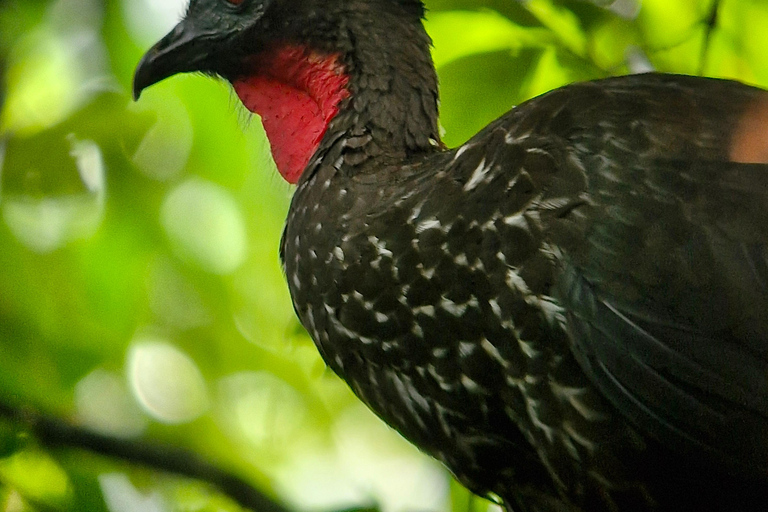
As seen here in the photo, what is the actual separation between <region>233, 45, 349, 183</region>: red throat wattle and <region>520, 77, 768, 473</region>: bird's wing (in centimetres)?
69

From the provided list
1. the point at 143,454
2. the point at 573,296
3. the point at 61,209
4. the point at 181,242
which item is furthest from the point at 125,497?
the point at 181,242

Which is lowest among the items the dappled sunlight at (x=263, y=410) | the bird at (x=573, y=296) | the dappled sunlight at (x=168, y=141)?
the dappled sunlight at (x=263, y=410)

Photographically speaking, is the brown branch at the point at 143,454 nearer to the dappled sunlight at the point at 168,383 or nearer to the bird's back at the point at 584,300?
the bird's back at the point at 584,300

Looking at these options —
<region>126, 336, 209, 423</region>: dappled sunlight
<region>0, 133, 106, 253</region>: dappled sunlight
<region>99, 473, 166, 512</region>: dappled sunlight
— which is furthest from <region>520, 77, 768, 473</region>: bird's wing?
<region>126, 336, 209, 423</region>: dappled sunlight

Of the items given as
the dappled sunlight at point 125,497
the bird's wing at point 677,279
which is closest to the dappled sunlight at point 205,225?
the dappled sunlight at point 125,497

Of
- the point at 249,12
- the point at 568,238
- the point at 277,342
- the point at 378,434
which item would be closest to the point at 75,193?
the point at 249,12

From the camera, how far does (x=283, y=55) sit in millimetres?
2225

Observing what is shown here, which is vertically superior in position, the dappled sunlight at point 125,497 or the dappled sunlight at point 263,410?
the dappled sunlight at point 125,497

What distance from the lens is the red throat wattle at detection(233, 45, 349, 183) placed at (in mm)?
2162

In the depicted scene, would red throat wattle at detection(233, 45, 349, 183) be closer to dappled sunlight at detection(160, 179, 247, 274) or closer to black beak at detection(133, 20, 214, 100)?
black beak at detection(133, 20, 214, 100)

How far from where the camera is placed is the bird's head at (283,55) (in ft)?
7.06

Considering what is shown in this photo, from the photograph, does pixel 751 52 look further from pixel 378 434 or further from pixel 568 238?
pixel 378 434

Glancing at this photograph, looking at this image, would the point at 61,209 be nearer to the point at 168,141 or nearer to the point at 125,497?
the point at 168,141

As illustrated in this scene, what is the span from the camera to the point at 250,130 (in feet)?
8.77
